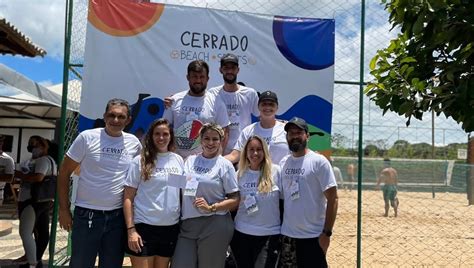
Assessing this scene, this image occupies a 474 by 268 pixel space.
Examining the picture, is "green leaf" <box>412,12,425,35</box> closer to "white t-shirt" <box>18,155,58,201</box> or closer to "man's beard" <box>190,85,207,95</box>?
"man's beard" <box>190,85,207,95</box>

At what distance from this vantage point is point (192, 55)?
5617 mm

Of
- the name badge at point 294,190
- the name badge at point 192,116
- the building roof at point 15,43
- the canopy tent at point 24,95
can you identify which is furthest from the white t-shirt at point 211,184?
the building roof at point 15,43

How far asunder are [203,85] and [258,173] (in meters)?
1.09

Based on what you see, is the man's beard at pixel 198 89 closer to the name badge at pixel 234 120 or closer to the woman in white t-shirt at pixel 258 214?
the name badge at pixel 234 120

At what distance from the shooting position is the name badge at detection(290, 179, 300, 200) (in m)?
3.86

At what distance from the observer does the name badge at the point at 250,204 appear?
384cm

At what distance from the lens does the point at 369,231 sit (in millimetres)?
11375

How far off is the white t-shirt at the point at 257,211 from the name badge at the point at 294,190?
0.42 ft

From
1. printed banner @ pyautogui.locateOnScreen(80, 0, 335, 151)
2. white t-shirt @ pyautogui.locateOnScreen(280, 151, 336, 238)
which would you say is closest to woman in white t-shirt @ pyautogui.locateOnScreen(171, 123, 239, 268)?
white t-shirt @ pyautogui.locateOnScreen(280, 151, 336, 238)

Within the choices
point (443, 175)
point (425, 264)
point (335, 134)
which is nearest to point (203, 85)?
point (335, 134)

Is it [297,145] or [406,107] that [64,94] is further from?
[406,107]

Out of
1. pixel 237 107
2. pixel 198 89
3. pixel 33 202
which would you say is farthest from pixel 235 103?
pixel 33 202

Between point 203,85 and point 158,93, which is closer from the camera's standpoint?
point 203,85

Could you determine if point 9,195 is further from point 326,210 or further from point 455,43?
point 455,43
